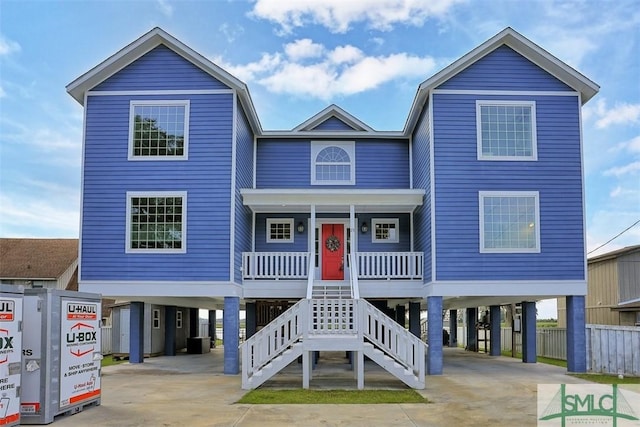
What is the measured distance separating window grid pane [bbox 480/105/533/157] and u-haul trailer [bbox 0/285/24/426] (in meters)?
11.8

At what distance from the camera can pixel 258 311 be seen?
20.0m

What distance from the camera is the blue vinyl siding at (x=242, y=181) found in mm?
16438

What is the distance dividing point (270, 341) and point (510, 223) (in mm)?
7029

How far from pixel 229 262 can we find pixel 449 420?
7.78 m

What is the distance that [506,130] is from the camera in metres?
16.3

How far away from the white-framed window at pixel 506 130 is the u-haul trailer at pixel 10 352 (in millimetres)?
11627

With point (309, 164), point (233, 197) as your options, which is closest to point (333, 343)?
point (233, 197)

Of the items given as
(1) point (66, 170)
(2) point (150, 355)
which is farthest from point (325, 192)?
(1) point (66, 170)

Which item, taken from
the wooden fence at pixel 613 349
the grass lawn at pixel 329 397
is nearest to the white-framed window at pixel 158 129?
the grass lawn at pixel 329 397

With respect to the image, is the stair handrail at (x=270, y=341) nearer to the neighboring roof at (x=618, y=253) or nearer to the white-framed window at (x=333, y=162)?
the white-framed window at (x=333, y=162)

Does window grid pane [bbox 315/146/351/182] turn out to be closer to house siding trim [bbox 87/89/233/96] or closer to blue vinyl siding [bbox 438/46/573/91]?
house siding trim [bbox 87/89/233/96]

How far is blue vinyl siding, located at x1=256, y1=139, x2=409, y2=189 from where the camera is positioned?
63.1ft

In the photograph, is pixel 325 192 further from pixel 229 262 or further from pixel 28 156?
pixel 28 156

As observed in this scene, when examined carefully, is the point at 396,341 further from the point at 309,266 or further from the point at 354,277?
the point at 309,266
